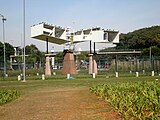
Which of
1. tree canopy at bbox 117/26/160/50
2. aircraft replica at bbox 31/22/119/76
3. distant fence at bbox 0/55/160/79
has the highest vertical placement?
tree canopy at bbox 117/26/160/50

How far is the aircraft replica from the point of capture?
5944 centimetres

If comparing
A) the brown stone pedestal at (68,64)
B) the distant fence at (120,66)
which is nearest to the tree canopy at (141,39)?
the distant fence at (120,66)

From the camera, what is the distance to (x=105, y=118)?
9.27 metres

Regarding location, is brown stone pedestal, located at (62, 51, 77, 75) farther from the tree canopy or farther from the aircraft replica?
the tree canopy

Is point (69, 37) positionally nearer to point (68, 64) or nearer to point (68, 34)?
point (68, 34)

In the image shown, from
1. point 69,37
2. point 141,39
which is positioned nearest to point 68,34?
point 69,37

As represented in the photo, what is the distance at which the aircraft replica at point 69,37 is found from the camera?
59.4 m

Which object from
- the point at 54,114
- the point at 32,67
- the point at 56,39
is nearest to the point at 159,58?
the point at 56,39

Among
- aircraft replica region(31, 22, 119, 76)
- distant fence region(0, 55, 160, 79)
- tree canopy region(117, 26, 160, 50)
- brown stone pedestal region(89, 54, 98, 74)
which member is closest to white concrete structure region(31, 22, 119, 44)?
aircraft replica region(31, 22, 119, 76)

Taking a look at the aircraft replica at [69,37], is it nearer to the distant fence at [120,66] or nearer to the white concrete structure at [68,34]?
the white concrete structure at [68,34]

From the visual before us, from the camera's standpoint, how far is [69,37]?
64.9 metres

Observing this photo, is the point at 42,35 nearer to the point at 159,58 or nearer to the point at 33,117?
the point at 159,58

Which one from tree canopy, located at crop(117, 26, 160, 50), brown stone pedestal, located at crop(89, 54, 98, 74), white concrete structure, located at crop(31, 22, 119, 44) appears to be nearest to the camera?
white concrete structure, located at crop(31, 22, 119, 44)

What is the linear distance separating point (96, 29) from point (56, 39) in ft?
26.6
